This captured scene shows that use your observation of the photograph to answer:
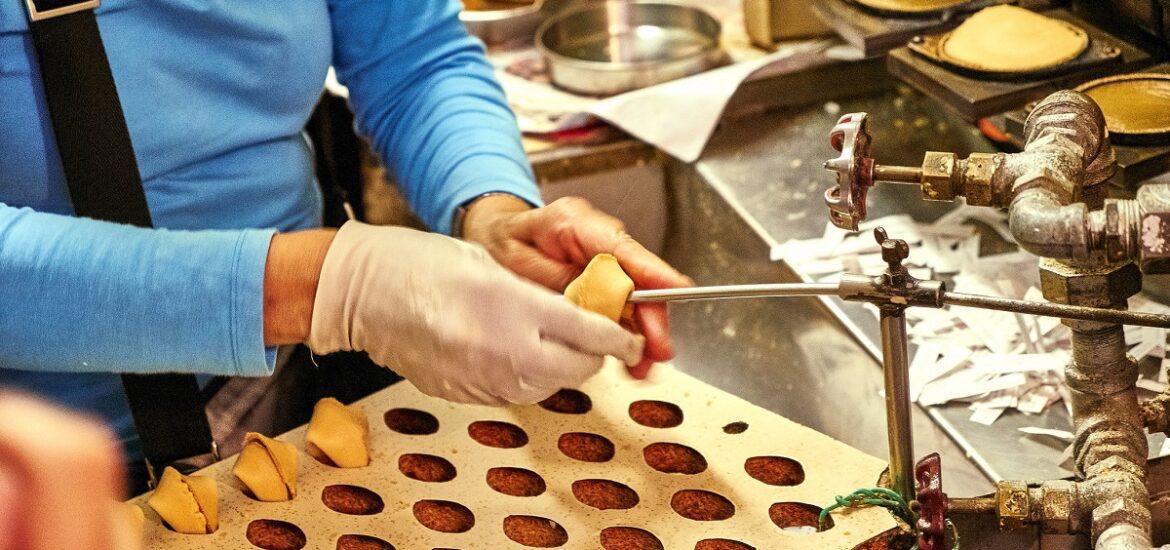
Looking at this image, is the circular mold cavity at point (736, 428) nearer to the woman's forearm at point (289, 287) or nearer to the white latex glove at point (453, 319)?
the white latex glove at point (453, 319)

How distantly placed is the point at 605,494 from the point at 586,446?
9cm

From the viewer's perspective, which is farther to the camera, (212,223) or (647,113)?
(647,113)

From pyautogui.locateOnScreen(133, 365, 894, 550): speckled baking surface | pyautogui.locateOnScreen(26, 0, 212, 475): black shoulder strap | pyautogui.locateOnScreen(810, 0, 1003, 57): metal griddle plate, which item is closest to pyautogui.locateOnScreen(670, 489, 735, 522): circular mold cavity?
pyautogui.locateOnScreen(133, 365, 894, 550): speckled baking surface

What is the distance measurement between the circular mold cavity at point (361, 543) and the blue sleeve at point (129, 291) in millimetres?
225

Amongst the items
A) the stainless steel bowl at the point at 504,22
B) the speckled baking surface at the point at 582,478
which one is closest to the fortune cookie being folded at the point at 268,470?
the speckled baking surface at the point at 582,478

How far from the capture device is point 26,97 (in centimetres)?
129

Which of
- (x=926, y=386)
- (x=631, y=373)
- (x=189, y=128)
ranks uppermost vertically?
(x=189, y=128)

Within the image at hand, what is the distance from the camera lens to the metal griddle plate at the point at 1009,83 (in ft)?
5.13

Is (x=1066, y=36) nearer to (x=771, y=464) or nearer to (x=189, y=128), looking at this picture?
(x=771, y=464)

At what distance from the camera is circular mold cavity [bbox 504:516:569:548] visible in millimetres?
1236

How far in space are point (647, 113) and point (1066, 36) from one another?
744 mm

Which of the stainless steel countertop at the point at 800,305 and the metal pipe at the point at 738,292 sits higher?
the metal pipe at the point at 738,292

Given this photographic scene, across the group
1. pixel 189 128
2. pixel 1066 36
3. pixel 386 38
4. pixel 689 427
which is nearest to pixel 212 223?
pixel 189 128

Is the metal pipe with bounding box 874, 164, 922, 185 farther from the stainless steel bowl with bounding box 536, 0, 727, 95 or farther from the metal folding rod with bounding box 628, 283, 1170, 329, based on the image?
the stainless steel bowl with bounding box 536, 0, 727, 95
